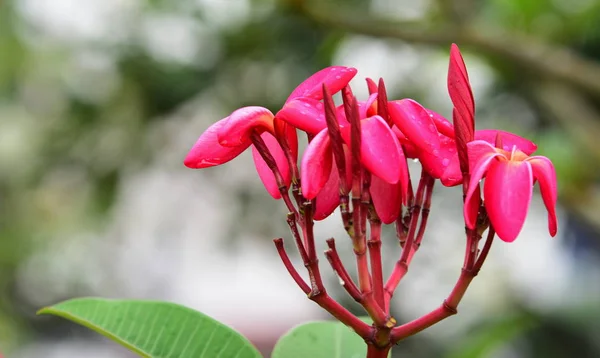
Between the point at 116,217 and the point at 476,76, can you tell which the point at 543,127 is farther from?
the point at 116,217

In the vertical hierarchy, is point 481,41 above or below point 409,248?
above

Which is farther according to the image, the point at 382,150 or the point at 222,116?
the point at 222,116

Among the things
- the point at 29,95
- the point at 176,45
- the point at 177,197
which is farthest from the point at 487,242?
the point at 29,95

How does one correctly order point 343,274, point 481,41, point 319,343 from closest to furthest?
point 343,274
point 319,343
point 481,41

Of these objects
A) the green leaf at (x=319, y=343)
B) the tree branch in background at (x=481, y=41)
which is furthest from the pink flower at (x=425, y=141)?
the tree branch in background at (x=481, y=41)

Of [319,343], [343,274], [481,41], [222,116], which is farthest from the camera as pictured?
[222,116]

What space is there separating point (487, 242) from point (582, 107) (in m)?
1.56

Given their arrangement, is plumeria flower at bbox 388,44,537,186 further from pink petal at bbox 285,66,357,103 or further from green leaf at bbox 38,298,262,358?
green leaf at bbox 38,298,262,358

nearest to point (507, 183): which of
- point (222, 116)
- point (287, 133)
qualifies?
point (287, 133)

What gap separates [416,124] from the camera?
1.12 feet

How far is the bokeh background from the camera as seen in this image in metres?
1.69

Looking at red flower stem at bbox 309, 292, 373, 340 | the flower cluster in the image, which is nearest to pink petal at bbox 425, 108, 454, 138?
the flower cluster

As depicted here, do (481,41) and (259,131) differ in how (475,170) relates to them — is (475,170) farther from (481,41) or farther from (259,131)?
(481,41)

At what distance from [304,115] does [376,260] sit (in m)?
0.07
